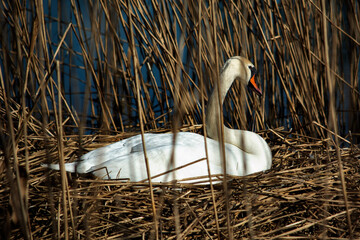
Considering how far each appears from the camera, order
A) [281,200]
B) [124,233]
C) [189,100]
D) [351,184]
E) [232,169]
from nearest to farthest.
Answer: [124,233], [281,200], [351,184], [232,169], [189,100]

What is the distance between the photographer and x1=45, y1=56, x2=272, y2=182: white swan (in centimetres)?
233

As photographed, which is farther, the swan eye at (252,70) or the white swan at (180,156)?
the swan eye at (252,70)

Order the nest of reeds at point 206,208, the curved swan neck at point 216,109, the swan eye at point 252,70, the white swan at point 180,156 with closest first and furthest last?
the nest of reeds at point 206,208
the white swan at point 180,156
the curved swan neck at point 216,109
the swan eye at point 252,70

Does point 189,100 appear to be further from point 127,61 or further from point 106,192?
point 106,192

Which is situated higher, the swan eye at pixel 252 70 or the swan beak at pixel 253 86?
the swan eye at pixel 252 70

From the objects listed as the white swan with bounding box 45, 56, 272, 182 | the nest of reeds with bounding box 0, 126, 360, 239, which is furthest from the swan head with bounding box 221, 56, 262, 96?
the nest of reeds with bounding box 0, 126, 360, 239

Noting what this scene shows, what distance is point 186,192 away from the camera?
7.11 ft

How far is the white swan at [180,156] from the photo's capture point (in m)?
2.33

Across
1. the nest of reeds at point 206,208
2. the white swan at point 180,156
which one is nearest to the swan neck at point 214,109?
the white swan at point 180,156

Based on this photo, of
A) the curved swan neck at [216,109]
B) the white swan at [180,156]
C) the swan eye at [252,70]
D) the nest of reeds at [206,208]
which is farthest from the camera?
the swan eye at [252,70]

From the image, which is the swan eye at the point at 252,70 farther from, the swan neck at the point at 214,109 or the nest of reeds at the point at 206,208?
the nest of reeds at the point at 206,208

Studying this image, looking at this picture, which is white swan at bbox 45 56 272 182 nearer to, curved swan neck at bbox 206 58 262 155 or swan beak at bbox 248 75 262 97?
curved swan neck at bbox 206 58 262 155

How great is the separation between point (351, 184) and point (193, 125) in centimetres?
133

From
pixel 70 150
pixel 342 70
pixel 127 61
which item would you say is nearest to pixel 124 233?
pixel 70 150
